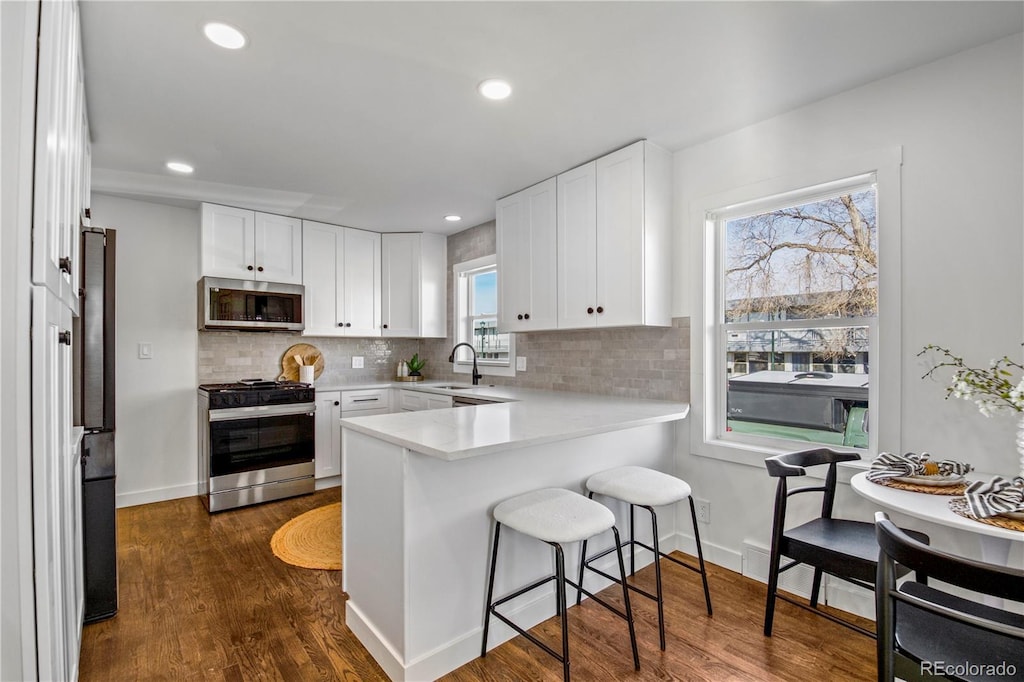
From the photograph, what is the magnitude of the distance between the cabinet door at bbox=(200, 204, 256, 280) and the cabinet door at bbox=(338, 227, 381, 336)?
2.68ft

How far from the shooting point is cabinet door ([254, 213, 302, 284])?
4047 millimetres

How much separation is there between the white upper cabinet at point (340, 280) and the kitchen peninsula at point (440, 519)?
257 centimetres

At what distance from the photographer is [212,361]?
410 cm

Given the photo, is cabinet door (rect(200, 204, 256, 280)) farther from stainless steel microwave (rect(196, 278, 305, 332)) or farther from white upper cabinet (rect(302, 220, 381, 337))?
white upper cabinet (rect(302, 220, 381, 337))

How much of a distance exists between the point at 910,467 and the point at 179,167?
414 cm

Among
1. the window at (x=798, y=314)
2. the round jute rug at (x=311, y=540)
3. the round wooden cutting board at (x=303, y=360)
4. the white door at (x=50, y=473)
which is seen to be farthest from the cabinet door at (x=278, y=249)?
the window at (x=798, y=314)

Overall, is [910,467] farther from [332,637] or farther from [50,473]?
[50,473]

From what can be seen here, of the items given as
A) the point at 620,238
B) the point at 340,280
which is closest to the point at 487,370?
the point at 340,280

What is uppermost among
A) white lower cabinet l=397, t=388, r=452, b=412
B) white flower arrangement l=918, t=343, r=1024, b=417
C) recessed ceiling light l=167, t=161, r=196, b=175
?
recessed ceiling light l=167, t=161, r=196, b=175

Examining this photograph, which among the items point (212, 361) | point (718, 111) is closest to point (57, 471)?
point (718, 111)

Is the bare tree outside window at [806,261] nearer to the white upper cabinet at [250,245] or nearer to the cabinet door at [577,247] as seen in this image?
the cabinet door at [577,247]

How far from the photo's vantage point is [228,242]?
3881 millimetres

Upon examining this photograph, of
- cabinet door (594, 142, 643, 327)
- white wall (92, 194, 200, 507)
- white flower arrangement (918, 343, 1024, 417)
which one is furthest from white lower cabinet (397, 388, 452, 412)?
white flower arrangement (918, 343, 1024, 417)

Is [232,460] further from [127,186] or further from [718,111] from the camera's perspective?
[718,111]
